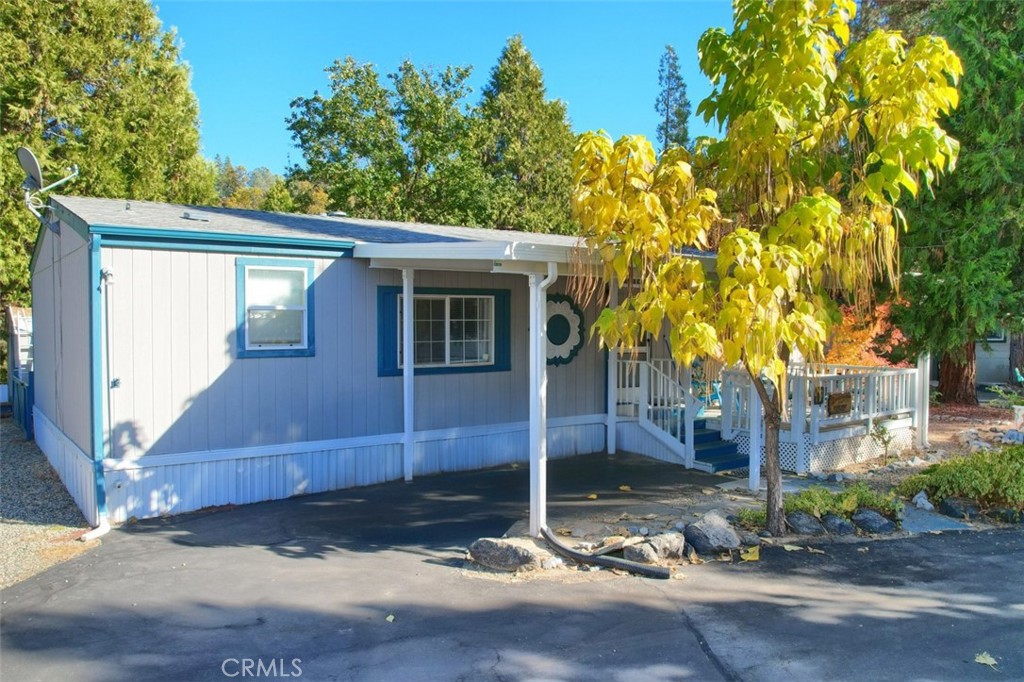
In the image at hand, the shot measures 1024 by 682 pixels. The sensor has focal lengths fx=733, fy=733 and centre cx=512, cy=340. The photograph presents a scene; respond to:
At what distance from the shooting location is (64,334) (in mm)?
8758

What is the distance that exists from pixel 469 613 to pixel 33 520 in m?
5.17

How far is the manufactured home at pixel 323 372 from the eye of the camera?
7.03 meters

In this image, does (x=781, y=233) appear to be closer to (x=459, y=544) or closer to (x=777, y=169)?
(x=777, y=169)

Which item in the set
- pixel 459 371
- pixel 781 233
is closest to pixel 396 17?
pixel 459 371

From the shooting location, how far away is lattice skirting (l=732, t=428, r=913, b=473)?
30.4ft

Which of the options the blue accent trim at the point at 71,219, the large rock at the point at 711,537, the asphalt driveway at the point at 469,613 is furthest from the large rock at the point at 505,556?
the blue accent trim at the point at 71,219

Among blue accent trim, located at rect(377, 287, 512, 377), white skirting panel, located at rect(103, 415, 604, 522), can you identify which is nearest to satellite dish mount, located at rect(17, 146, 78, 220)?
white skirting panel, located at rect(103, 415, 604, 522)

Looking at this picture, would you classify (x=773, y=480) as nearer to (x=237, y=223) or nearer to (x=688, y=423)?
(x=688, y=423)

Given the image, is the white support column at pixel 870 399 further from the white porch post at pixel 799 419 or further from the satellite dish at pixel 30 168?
the satellite dish at pixel 30 168

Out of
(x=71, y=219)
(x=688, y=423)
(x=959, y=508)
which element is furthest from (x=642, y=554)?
(x=71, y=219)

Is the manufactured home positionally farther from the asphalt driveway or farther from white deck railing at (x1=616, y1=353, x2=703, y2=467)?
the asphalt driveway

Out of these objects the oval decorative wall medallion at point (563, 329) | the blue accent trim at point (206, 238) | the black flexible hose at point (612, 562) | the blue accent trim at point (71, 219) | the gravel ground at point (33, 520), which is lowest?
the gravel ground at point (33, 520)

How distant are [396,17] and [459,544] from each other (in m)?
16.6

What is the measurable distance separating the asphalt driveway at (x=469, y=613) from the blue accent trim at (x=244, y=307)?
1.92m
